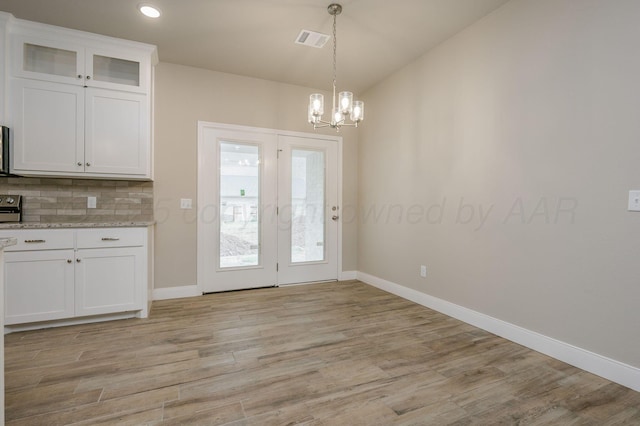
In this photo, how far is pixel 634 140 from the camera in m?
1.85

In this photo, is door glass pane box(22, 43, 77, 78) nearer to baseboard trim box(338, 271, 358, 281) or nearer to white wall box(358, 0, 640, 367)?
white wall box(358, 0, 640, 367)

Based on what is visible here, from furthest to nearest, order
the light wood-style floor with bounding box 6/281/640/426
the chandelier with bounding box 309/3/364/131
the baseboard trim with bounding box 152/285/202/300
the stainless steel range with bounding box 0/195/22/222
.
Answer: the baseboard trim with bounding box 152/285/202/300, the stainless steel range with bounding box 0/195/22/222, the chandelier with bounding box 309/3/364/131, the light wood-style floor with bounding box 6/281/640/426

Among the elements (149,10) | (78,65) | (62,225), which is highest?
(149,10)

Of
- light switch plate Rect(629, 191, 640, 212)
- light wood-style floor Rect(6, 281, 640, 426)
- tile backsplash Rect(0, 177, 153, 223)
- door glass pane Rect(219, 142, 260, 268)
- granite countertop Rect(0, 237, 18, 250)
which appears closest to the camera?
granite countertop Rect(0, 237, 18, 250)

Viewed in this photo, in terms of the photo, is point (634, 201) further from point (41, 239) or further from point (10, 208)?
point (10, 208)

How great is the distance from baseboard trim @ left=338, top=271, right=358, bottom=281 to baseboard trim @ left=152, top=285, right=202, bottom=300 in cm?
194

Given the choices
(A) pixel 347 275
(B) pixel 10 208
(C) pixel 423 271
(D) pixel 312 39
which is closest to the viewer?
(B) pixel 10 208

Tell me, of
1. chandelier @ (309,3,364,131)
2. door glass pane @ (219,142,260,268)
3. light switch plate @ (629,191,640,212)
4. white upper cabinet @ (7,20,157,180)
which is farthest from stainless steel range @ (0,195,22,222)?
light switch plate @ (629,191,640,212)

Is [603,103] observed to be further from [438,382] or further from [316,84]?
[316,84]

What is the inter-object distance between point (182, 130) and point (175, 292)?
6.30 ft

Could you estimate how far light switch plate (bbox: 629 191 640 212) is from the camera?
6.02 feet

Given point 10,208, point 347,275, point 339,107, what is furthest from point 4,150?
point 347,275

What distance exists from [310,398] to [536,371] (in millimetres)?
1518

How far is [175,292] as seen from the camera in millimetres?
3641
